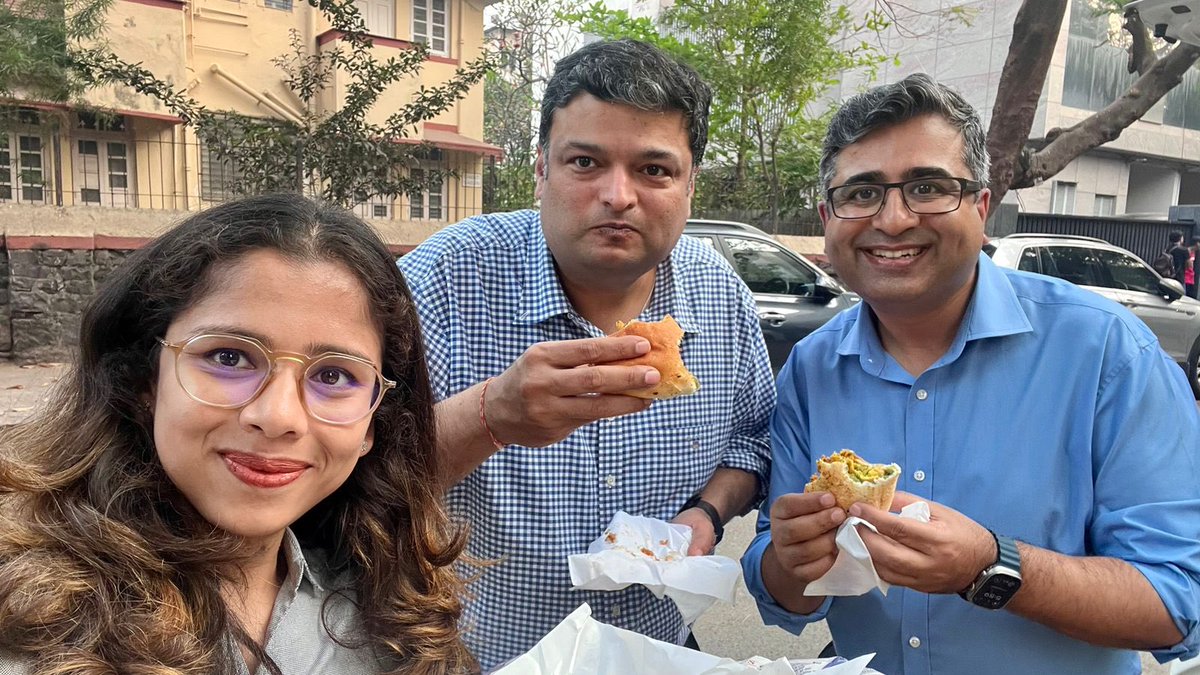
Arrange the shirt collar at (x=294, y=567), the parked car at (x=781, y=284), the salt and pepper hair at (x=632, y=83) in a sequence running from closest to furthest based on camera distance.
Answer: the shirt collar at (x=294, y=567) < the salt and pepper hair at (x=632, y=83) < the parked car at (x=781, y=284)

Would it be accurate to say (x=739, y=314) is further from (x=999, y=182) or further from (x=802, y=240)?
(x=802, y=240)

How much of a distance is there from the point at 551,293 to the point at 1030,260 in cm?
998

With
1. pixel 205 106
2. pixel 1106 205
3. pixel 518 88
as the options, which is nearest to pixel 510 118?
pixel 518 88

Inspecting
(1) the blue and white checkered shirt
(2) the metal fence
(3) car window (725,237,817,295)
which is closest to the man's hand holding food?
(1) the blue and white checkered shirt

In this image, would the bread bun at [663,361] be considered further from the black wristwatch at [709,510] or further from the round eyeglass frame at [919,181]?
the round eyeglass frame at [919,181]

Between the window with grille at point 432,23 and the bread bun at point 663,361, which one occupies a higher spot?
the window with grille at point 432,23

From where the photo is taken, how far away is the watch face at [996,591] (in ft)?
5.80

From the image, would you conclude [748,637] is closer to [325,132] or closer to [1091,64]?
[325,132]

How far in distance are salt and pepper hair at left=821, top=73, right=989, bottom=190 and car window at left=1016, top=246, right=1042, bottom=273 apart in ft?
30.4

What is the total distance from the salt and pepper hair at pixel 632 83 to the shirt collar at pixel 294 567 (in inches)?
54.3

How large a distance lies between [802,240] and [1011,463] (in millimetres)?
14620

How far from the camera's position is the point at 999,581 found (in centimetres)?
177

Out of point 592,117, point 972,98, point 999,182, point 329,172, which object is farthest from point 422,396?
point 972,98

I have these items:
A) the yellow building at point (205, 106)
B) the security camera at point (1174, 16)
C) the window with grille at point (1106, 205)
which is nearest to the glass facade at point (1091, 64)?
the window with grille at point (1106, 205)
